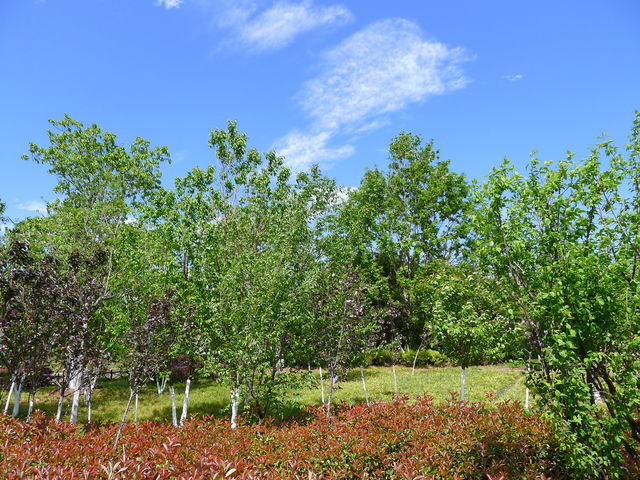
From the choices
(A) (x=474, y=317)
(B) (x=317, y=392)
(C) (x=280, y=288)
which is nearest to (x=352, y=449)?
(A) (x=474, y=317)

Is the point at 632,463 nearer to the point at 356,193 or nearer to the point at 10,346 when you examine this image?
the point at 10,346

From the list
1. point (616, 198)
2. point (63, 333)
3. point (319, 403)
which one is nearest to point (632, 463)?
point (616, 198)

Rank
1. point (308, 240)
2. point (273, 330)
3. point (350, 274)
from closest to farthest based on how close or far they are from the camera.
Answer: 1. point (273, 330)
2. point (350, 274)
3. point (308, 240)

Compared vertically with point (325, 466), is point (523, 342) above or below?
above

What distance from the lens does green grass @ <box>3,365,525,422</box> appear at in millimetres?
15023

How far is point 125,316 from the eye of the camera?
11.5 metres

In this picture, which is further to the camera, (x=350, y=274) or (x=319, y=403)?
(x=319, y=403)

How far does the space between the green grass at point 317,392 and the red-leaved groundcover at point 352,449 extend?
22.0 feet

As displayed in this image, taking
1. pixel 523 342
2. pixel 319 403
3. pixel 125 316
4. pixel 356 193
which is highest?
pixel 356 193

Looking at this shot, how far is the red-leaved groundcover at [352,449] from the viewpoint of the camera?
16.6 ft

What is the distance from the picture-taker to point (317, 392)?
1727 cm

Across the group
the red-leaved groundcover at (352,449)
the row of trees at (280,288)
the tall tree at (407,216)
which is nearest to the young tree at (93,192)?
the row of trees at (280,288)

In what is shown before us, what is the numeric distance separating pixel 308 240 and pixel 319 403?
23.4 ft

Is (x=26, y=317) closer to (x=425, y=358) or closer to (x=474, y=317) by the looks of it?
(x=474, y=317)
